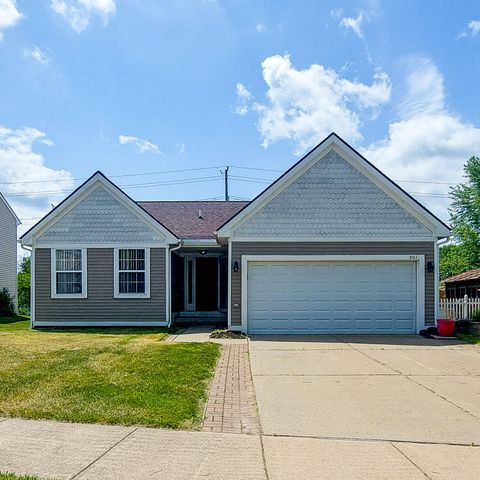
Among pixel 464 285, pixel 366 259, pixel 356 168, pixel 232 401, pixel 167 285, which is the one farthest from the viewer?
pixel 464 285

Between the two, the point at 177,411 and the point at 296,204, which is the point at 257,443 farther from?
the point at 296,204

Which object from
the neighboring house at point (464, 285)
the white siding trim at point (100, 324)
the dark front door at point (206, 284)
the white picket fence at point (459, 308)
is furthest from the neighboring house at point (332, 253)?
the neighboring house at point (464, 285)

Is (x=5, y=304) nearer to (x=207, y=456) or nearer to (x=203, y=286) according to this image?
(x=203, y=286)

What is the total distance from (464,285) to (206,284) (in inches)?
678

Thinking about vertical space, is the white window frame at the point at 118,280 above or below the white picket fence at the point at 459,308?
above

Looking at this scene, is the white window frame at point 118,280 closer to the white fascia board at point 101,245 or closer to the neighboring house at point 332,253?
the white fascia board at point 101,245

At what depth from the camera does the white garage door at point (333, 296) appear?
48.5 feet

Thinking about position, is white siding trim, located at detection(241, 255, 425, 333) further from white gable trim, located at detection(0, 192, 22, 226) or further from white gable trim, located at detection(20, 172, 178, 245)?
white gable trim, located at detection(0, 192, 22, 226)

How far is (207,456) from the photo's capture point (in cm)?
457

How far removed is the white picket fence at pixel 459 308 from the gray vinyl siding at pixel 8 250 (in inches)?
859

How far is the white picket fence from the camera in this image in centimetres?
1595

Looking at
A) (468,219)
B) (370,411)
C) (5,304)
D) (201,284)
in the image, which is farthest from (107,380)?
(468,219)

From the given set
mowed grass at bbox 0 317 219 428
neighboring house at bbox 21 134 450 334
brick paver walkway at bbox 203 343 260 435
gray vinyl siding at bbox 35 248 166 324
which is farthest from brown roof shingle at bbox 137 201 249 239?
brick paver walkway at bbox 203 343 260 435

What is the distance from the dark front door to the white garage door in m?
5.01
